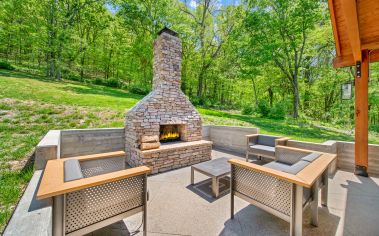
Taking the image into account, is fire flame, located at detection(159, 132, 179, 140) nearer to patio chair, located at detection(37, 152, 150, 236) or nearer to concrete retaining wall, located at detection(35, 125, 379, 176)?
concrete retaining wall, located at detection(35, 125, 379, 176)

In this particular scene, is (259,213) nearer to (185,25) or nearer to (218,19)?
(185,25)

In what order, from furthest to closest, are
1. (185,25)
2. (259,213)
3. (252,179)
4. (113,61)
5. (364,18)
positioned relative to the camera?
(113,61) → (185,25) → (364,18) → (259,213) → (252,179)

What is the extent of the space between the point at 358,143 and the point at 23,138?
8.31 metres

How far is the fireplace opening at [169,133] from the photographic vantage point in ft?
17.2

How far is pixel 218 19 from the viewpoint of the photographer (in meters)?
15.5

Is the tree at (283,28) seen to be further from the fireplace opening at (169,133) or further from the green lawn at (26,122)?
the fireplace opening at (169,133)

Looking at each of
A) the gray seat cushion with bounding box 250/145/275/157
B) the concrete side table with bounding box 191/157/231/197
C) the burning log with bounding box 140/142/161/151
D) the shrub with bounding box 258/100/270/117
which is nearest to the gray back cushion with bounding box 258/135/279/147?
the gray seat cushion with bounding box 250/145/275/157

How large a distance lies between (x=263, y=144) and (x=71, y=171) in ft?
16.2

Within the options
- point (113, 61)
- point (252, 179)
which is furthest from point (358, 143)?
point (113, 61)

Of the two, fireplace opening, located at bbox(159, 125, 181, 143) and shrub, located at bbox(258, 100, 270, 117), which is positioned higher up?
shrub, located at bbox(258, 100, 270, 117)

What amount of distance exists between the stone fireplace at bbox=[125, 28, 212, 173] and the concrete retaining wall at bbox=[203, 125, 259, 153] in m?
1.43

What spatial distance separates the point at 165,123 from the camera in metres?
4.90

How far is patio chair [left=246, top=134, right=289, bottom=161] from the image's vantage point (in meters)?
4.62

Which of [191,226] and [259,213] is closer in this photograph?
Answer: [191,226]
